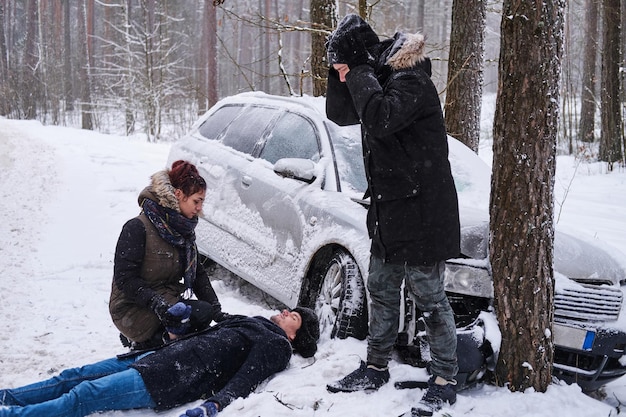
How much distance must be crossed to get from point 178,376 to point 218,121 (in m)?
3.86

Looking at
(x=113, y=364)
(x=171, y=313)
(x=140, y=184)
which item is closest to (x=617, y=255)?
(x=171, y=313)

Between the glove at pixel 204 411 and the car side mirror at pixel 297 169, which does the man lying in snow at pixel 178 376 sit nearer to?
the glove at pixel 204 411

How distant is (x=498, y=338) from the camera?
349 centimetres

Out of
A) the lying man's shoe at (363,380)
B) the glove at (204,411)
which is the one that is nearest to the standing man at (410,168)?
the lying man's shoe at (363,380)

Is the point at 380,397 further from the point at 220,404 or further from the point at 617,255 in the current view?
the point at 617,255

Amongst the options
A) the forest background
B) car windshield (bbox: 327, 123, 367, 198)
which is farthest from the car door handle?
the forest background

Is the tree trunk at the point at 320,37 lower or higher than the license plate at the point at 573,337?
higher

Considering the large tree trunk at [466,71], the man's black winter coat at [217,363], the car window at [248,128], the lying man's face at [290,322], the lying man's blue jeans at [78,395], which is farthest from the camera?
the large tree trunk at [466,71]

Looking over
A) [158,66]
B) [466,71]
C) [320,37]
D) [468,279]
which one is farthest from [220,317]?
[158,66]

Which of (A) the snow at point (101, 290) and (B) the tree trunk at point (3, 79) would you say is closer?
(A) the snow at point (101, 290)

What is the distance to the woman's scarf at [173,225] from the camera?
384 centimetres

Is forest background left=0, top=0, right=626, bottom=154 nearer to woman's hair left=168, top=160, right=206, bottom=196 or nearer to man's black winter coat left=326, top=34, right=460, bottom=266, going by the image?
woman's hair left=168, top=160, right=206, bottom=196

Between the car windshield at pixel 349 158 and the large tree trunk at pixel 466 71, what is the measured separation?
2.77 metres

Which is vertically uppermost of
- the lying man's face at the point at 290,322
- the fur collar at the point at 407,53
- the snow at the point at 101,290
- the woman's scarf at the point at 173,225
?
the fur collar at the point at 407,53
